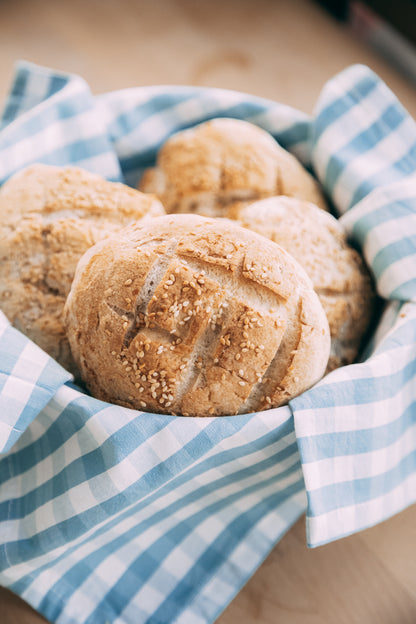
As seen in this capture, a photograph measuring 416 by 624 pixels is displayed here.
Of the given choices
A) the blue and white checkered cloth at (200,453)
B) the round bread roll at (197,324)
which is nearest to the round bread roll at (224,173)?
the blue and white checkered cloth at (200,453)

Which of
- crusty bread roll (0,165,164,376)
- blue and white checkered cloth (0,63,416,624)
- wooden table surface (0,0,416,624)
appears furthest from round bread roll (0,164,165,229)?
wooden table surface (0,0,416,624)

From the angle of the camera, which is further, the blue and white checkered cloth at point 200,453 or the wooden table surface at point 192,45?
the wooden table surface at point 192,45

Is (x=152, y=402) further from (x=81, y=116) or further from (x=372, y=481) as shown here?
(x=81, y=116)


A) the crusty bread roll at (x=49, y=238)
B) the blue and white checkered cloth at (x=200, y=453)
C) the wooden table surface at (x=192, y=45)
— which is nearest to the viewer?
the blue and white checkered cloth at (x=200, y=453)

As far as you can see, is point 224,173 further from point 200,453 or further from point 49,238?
point 200,453

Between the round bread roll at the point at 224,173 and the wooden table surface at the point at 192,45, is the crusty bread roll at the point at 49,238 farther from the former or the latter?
the wooden table surface at the point at 192,45

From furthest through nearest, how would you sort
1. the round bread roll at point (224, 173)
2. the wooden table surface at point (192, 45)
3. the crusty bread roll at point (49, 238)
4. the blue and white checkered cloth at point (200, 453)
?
the wooden table surface at point (192, 45) → the round bread roll at point (224, 173) → the crusty bread roll at point (49, 238) → the blue and white checkered cloth at point (200, 453)

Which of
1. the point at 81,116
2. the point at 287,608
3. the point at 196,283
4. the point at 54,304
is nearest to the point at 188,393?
the point at 196,283

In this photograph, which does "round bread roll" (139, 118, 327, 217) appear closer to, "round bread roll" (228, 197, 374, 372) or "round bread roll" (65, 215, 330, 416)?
"round bread roll" (228, 197, 374, 372)

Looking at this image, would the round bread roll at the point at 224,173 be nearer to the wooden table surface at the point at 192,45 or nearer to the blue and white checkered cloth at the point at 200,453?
the blue and white checkered cloth at the point at 200,453

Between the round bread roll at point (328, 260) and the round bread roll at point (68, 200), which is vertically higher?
the round bread roll at point (328, 260)
